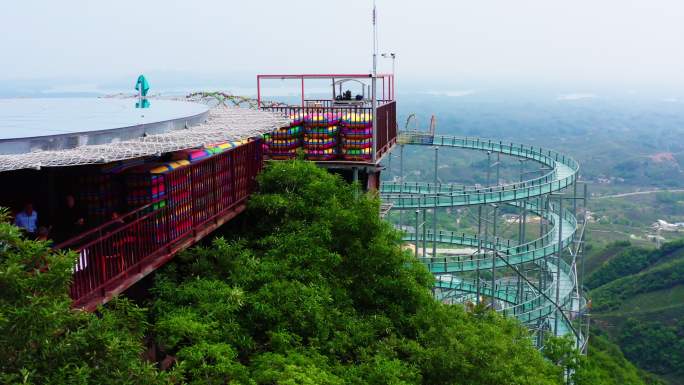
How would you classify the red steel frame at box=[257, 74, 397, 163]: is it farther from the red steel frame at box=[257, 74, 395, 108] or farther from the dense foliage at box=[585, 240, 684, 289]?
the dense foliage at box=[585, 240, 684, 289]

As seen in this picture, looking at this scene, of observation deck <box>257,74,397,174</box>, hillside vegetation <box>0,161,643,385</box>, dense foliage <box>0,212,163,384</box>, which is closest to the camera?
dense foliage <box>0,212,163,384</box>

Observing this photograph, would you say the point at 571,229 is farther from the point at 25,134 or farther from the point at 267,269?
the point at 25,134

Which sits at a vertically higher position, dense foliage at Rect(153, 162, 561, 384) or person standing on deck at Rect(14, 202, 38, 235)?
person standing on deck at Rect(14, 202, 38, 235)

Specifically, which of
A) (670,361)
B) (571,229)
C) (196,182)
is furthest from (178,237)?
(670,361)

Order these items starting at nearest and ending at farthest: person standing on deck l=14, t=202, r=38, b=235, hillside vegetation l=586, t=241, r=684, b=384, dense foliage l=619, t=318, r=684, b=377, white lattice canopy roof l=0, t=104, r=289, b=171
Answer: white lattice canopy roof l=0, t=104, r=289, b=171 < person standing on deck l=14, t=202, r=38, b=235 < dense foliage l=619, t=318, r=684, b=377 < hillside vegetation l=586, t=241, r=684, b=384

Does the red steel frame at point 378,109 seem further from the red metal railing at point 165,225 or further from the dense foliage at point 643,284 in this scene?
the dense foliage at point 643,284

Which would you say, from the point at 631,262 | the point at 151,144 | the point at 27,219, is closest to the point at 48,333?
the point at 27,219

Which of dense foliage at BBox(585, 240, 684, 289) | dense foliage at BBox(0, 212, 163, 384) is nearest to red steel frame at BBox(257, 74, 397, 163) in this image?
dense foliage at BBox(0, 212, 163, 384)
